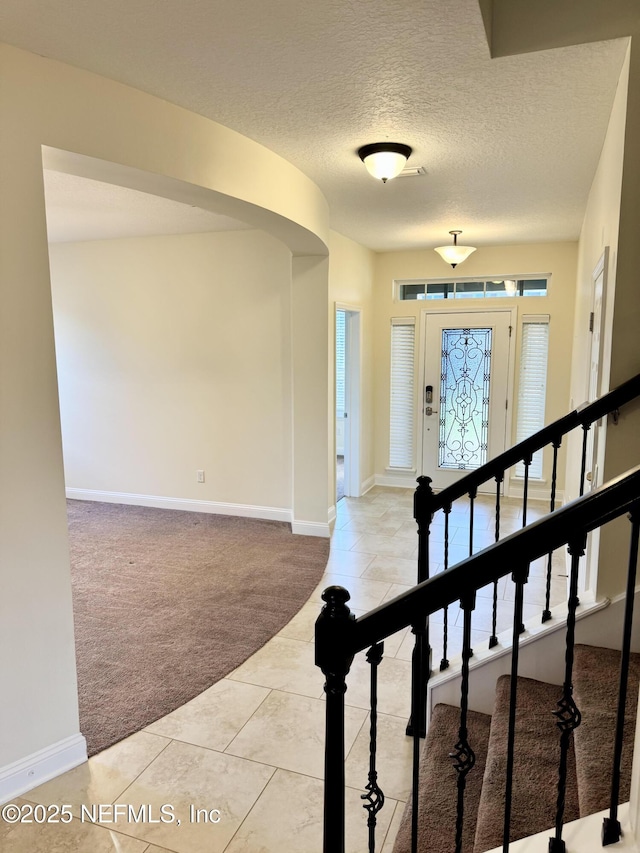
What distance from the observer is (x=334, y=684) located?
1269 millimetres

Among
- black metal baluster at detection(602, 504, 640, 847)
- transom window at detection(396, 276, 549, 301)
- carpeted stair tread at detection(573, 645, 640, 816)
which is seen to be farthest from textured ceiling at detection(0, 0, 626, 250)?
transom window at detection(396, 276, 549, 301)

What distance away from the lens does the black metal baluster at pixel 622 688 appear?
3.65ft

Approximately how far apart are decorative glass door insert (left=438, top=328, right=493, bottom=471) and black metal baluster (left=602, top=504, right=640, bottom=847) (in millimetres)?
5347

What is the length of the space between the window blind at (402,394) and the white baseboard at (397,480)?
13cm

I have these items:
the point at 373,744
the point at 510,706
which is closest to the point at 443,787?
the point at 373,744

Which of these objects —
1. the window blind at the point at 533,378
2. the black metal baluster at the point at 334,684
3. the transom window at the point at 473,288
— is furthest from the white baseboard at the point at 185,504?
the black metal baluster at the point at 334,684

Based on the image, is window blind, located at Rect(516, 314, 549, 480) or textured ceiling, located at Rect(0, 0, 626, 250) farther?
window blind, located at Rect(516, 314, 549, 480)

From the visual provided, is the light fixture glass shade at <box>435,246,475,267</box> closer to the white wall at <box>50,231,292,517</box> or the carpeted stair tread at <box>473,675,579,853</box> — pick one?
the white wall at <box>50,231,292,517</box>

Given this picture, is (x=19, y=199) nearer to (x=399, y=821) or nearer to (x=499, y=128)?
(x=499, y=128)

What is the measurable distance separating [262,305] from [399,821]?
4.29 m

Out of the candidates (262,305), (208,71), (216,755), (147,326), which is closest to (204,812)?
(216,755)

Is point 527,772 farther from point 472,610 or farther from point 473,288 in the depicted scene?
point 473,288

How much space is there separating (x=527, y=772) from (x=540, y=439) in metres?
1.18

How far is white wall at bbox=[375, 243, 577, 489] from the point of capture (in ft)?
19.6
